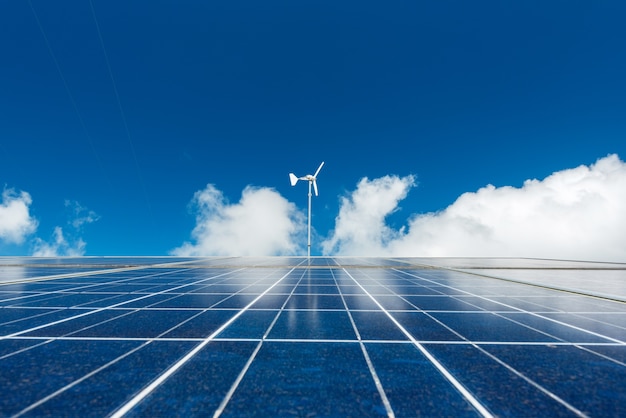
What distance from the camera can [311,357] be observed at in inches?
226

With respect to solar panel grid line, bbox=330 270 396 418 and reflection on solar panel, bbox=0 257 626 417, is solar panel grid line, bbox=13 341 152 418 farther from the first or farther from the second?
solar panel grid line, bbox=330 270 396 418

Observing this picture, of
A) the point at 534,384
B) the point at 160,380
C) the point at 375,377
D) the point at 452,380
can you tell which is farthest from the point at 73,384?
the point at 534,384

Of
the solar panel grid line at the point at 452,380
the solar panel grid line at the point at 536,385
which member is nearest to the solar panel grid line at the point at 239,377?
the solar panel grid line at the point at 452,380

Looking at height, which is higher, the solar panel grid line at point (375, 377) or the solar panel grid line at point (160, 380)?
the solar panel grid line at point (160, 380)

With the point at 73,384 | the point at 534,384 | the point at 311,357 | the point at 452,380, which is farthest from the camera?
the point at 311,357

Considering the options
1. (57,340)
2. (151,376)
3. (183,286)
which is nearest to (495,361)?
(151,376)

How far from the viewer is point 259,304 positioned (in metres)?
10.5

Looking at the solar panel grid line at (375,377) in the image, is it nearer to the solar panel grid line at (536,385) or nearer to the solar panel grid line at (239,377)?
the solar panel grid line at (239,377)

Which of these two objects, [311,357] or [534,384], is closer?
[534,384]

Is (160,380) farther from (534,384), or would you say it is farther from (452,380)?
(534,384)

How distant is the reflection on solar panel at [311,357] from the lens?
13.3 feet

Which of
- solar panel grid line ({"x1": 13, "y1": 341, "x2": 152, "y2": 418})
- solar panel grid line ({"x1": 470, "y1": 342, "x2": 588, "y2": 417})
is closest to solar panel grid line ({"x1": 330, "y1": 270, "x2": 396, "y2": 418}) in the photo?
solar panel grid line ({"x1": 470, "y1": 342, "x2": 588, "y2": 417})

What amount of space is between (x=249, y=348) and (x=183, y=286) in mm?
10525

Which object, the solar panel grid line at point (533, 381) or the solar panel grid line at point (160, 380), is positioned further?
the solar panel grid line at point (533, 381)
